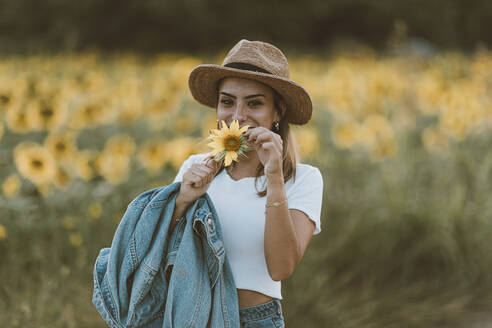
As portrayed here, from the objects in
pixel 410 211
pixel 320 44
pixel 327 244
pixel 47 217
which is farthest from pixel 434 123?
pixel 320 44

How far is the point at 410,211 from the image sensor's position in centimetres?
400

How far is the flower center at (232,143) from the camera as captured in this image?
5.64ft

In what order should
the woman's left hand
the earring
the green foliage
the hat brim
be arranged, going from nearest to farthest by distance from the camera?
the woman's left hand
the hat brim
the earring
the green foliage

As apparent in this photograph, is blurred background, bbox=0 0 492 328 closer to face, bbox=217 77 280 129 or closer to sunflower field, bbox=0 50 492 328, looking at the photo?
sunflower field, bbox=0 50 492 328

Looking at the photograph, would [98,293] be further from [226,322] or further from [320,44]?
[320,44]

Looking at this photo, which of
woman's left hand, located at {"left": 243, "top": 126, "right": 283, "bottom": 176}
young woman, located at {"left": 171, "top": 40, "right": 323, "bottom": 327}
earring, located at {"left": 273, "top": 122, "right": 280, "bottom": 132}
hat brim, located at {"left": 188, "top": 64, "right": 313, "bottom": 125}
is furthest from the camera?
earring, located at {"left": 273, "top": 122, "right": 280, "bottom": 132}

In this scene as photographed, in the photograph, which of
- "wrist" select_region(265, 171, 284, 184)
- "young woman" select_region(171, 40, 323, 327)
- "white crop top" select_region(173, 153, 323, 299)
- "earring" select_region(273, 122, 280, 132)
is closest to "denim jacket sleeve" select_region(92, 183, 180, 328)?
"young woman" select_region(171, 40, 323, 327)

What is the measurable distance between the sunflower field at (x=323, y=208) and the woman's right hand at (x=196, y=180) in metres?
1.27

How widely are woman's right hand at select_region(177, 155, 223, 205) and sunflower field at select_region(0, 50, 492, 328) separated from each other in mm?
1268

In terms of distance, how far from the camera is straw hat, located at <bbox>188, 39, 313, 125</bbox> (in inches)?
73.6

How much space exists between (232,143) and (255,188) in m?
0.28

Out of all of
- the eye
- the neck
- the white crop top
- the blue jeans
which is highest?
the eye

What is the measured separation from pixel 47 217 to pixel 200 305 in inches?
91.7

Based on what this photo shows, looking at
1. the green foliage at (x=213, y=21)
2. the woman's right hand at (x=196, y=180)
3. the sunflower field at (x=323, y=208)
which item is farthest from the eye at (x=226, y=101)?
the green foliage at (x=213, y=21)
